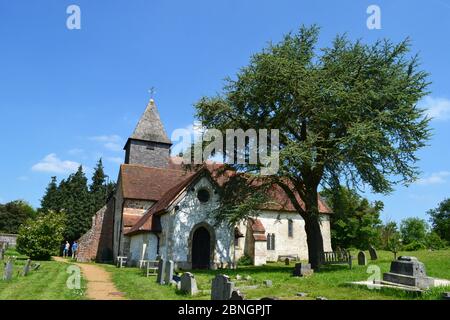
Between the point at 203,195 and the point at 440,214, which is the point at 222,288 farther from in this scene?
the point at 440,214

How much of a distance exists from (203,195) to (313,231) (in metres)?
8.23

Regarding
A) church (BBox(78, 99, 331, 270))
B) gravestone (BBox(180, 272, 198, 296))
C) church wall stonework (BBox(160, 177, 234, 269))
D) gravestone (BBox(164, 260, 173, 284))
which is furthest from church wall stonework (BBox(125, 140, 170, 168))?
gravestone (BBox(180, 272, 198, 296))

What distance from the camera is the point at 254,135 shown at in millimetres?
23344

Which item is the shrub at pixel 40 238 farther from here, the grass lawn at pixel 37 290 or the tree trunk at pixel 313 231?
the tree trunk at pixel 313 231

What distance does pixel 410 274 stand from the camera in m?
13.1

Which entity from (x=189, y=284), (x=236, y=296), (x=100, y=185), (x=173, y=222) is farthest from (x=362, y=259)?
(x=100, y=185)

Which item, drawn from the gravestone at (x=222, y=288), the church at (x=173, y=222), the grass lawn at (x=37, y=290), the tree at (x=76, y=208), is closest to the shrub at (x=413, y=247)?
the church at (x=173, y=222)

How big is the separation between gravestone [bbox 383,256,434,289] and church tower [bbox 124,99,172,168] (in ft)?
95.7

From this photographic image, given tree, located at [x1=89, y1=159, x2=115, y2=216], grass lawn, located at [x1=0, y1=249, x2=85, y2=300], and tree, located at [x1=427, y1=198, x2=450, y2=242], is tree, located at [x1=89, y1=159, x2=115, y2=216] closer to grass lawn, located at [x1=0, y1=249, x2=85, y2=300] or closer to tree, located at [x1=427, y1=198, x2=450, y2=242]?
grass lawn, located at [x1=0, y1=249, x2=85, y2=300]

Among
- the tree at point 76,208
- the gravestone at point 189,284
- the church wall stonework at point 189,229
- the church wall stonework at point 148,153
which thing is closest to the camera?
the gravestone at point 189,284

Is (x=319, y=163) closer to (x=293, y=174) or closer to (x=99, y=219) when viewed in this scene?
(x=293, y=174)

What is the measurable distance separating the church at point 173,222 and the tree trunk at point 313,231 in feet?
12.3

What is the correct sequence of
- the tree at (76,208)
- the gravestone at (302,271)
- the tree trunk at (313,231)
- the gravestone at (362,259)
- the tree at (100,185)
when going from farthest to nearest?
1. the tree at (100,185)
2. the tree at (76,208)
3. the gravestone at (362,259)
4. the tree trunk at (313,231)
5. the gravestone at (302,271)

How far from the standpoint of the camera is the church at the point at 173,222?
26.4 metres
